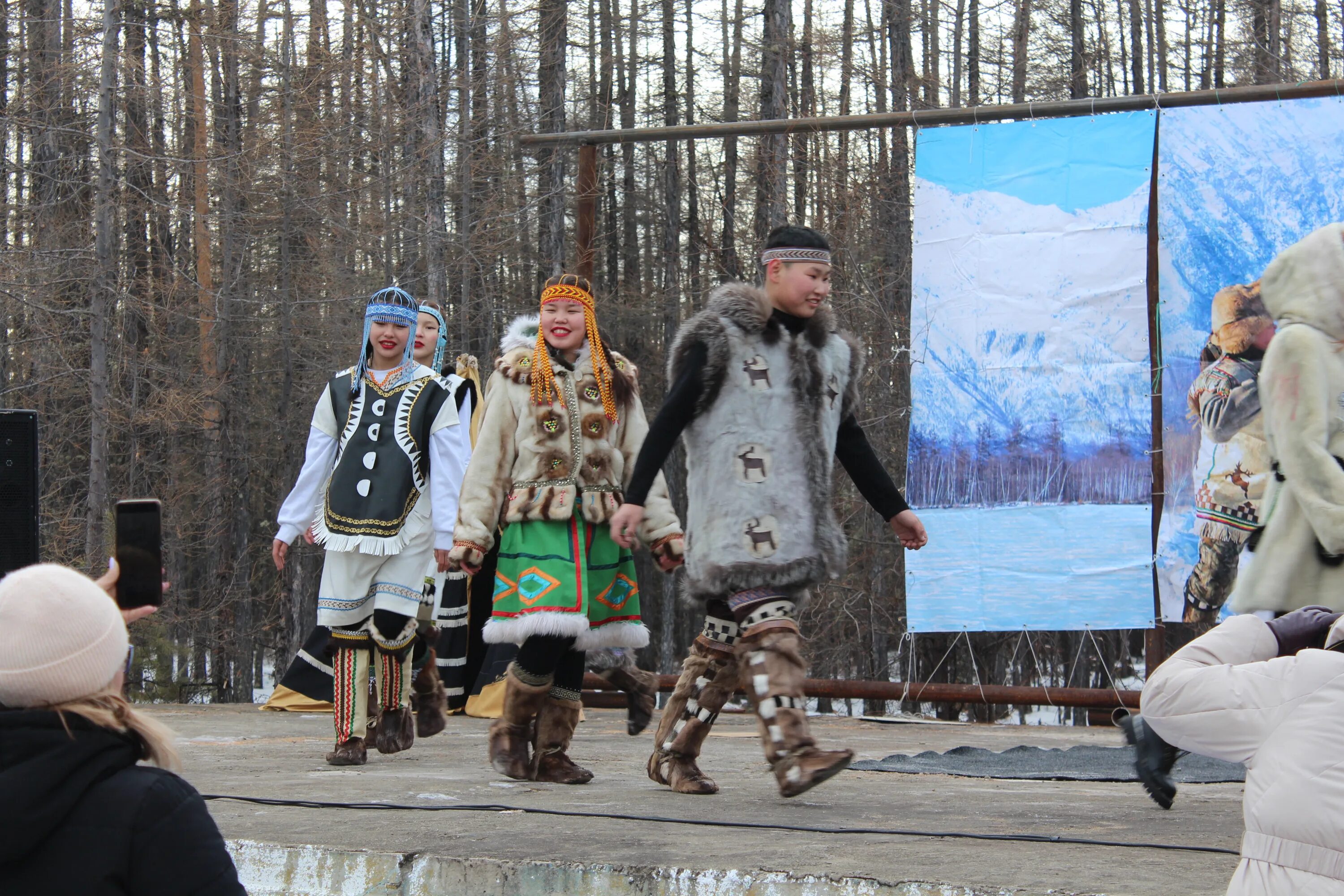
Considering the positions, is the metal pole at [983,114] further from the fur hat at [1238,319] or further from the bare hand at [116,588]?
the bare hand at [116,588]

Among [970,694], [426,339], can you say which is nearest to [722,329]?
[426,339]

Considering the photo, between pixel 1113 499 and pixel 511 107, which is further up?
pixel 511 107

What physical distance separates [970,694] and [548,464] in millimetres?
4123

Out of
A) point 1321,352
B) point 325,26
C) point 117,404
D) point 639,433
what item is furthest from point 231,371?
point 1321,352

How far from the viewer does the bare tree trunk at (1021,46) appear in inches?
726

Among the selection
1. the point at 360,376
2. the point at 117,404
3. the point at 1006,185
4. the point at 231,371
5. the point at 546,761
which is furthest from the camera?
the point at 231,371

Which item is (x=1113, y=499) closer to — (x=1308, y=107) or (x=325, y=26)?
(x=1308, y=107)

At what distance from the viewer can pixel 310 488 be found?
6.27m

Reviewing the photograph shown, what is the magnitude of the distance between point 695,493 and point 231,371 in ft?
45.4

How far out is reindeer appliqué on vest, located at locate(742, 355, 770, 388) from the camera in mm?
4793

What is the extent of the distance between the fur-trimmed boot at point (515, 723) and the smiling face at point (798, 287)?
1.62 metres

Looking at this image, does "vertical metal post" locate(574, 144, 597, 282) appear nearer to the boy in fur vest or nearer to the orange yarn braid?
the orange yarn braid

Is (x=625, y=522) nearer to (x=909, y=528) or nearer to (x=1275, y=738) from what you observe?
(x=909, y=528)

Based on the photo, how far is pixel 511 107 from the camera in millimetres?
19609
